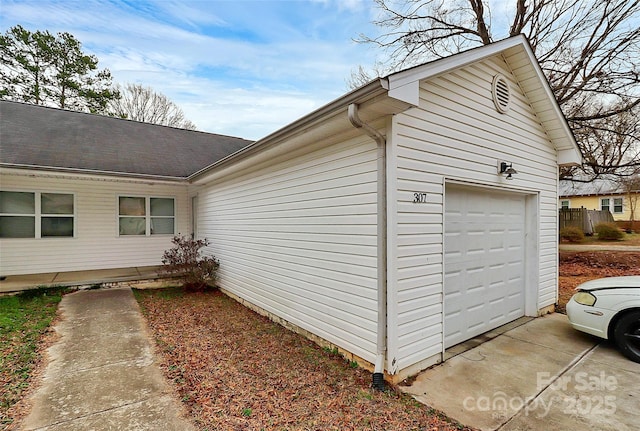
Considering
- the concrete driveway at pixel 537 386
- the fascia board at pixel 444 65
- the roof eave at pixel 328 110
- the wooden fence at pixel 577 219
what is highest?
the fascia board at pixel 444 65

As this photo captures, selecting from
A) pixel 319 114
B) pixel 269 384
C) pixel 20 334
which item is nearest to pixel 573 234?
pixel 319 114

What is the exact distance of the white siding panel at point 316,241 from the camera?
3494 millimetres

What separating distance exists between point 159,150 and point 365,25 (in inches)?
301

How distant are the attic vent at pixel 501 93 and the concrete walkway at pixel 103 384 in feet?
17.6

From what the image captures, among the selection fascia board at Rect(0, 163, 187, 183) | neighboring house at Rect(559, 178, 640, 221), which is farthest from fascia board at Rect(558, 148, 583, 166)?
neighboring house at Rect(559, 178, 640, 221)

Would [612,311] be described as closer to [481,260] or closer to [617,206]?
[481,260]

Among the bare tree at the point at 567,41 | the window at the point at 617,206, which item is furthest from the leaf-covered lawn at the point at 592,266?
the window at the point at 617,206

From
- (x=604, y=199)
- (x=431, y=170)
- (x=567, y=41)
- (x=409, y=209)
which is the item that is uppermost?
A: (x=567, y=41)

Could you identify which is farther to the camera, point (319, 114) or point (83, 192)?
point (83, 192)

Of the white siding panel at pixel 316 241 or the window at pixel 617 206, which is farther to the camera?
the window at pixel 617 206

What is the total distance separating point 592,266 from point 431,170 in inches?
385

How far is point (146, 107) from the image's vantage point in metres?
20.1

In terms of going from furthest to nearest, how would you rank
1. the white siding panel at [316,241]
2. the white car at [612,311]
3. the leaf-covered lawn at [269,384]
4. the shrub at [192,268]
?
the shrub at [192,268] → the white car at [612,311] → the white siding panel at [316,241] → the leaf-covered lawn at [269,384]

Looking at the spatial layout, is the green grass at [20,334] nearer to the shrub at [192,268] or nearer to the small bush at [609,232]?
the shrub at [192,268]
